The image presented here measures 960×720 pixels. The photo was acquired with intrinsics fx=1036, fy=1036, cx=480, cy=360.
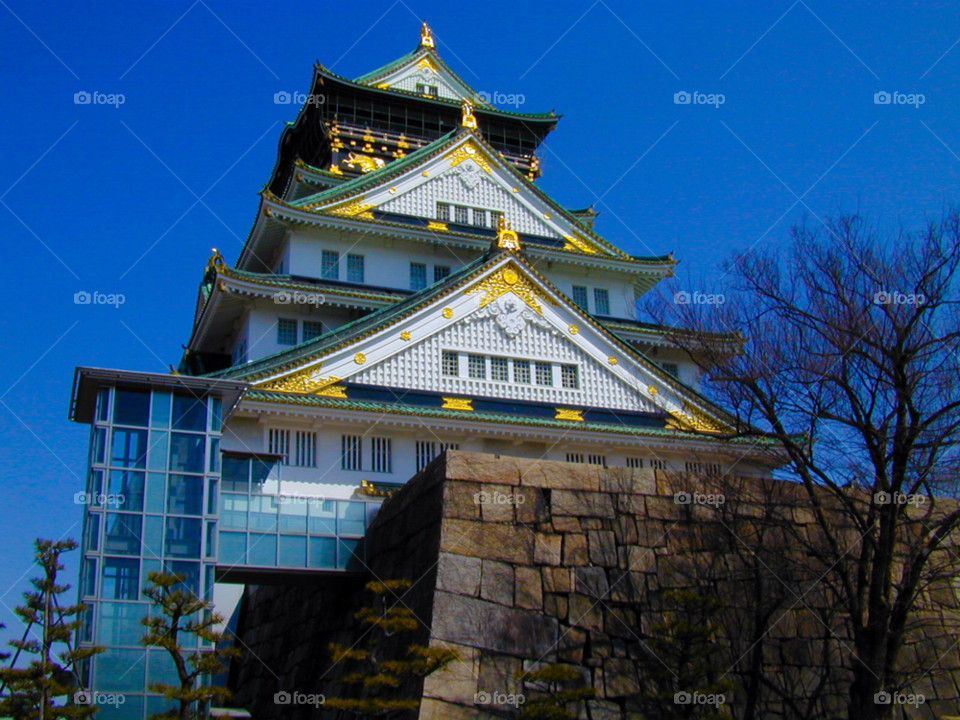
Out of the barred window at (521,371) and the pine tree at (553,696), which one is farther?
the barred window at (521,371)

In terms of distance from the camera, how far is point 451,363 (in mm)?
25156

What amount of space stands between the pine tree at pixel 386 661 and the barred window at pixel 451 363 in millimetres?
8420

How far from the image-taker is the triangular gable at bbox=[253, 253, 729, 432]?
80.2ft

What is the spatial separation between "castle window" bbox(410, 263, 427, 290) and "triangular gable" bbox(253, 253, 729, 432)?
5035mm

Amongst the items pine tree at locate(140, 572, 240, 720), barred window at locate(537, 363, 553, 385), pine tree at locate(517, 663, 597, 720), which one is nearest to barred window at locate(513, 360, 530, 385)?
barred window at locate(537, 363, 553, 385)

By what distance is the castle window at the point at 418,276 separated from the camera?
30.9m

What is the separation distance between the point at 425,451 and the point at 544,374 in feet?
12.8

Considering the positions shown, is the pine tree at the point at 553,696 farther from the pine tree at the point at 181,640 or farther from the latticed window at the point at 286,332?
the latticed window at the point at 286,332

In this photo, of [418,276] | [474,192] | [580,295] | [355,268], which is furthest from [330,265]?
[580,295]

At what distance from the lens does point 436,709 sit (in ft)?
47.4

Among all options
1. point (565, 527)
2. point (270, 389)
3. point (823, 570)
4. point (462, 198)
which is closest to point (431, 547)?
point (565, 527)

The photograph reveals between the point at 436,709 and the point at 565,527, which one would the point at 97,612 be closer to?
the point at 436,709

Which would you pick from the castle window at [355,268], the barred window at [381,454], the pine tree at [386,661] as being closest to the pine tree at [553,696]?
the pine tree at [386,661]

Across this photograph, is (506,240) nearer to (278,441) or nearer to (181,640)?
(278,441)
